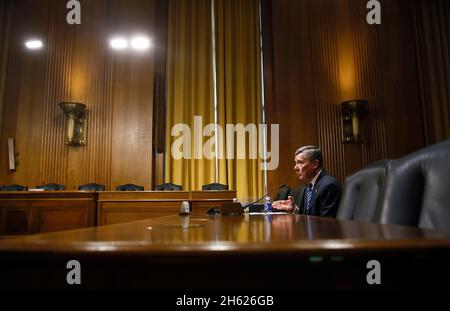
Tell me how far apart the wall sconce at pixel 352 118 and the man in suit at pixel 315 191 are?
3.30m

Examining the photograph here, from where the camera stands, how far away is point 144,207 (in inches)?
176

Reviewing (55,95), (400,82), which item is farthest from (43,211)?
(400,82)

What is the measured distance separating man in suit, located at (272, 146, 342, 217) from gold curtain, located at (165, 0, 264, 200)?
133 inches

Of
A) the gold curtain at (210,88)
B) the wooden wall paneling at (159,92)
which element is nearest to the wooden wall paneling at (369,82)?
the gold curtain at (210,88)

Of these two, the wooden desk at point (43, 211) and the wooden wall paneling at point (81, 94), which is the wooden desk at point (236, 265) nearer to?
the wooden desk at point (43, 211)

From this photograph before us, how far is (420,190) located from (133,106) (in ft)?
19.3

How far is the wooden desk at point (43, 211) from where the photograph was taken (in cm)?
442

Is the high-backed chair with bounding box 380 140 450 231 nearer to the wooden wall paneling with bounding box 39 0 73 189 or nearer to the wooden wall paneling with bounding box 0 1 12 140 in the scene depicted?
the wooden wall paneling with bounding box 39 0 73 189

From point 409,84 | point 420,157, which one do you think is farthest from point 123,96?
point 420,157

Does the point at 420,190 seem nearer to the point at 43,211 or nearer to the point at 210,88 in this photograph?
the point at 43,211

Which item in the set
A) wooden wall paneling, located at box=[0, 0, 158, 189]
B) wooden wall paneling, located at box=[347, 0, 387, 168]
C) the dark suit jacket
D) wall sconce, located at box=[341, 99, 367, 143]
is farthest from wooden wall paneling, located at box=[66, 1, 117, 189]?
wooden wall paneling, located at box=[347, 0, 387, 168]

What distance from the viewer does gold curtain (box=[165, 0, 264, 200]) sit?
6.41 meters

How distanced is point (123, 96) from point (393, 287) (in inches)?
258
